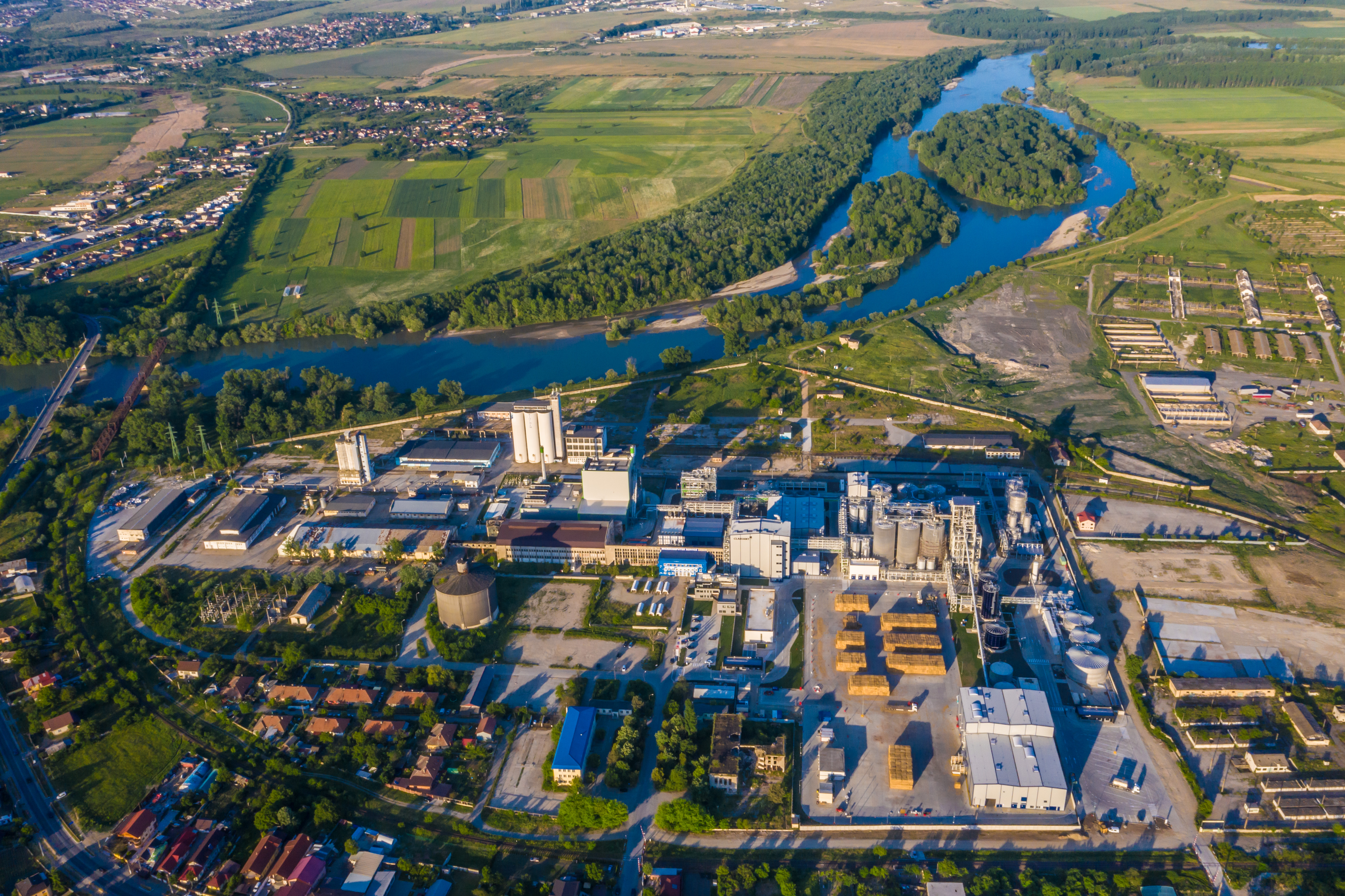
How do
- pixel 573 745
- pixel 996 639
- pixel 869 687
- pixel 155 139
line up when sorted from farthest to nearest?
pixel 155 139 < pixel 996 639 < pixel 869 687 < pixel 573 745

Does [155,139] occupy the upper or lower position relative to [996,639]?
upper

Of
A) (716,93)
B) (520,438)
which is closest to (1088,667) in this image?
(520,438)

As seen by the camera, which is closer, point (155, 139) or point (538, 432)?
point (538, 432)

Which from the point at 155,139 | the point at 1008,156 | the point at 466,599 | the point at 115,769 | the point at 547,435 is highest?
the point at 155,139

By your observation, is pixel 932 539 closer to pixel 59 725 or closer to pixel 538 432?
pixel 538 432

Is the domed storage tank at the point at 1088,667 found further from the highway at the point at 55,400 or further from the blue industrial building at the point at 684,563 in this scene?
the highway at the point at 55,400

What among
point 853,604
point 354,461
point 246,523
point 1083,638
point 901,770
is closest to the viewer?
point 901,770

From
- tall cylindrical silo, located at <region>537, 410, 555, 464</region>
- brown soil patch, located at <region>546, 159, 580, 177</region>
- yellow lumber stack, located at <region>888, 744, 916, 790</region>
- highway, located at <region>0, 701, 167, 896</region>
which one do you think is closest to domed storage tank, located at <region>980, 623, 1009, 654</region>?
yellow lumber stack, located at <region>888, 744, 916, 790</region>

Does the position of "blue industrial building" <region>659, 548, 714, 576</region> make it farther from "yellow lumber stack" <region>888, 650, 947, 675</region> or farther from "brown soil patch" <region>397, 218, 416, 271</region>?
"brown soil patch" <region>397, 218, 416, 271</region>
